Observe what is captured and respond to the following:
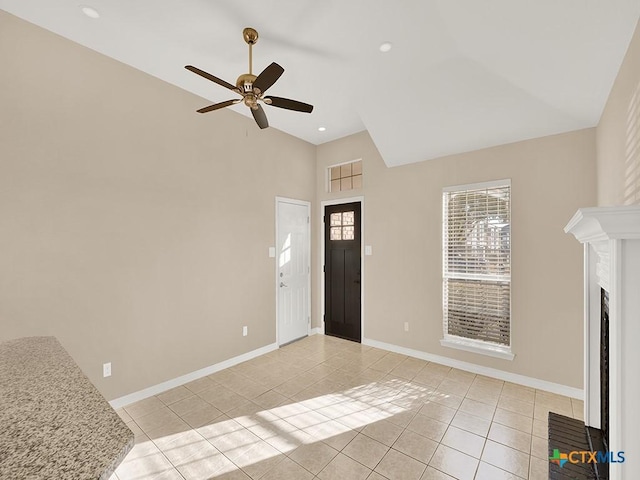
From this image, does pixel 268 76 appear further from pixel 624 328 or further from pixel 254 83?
pixel 624 328

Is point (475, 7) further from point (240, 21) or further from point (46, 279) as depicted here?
point (46, 279)

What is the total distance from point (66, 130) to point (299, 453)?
3.26 m

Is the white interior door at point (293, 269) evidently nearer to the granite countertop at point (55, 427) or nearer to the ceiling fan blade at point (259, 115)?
the ceiling fan blade at point (259, 115)

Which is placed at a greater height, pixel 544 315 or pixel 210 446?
pixel 544 315

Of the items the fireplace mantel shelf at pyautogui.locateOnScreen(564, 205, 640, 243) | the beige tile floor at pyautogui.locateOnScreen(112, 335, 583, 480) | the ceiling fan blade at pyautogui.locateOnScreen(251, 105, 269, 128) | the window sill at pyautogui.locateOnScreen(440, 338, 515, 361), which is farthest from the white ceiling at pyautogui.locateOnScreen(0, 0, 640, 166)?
the beige tile floor at pyautogui.locateOnScreen(112, 335, 583, 480)

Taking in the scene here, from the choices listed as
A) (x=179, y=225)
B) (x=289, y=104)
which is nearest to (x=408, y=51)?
(x=289, y=104)

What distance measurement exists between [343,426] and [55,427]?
2.29m

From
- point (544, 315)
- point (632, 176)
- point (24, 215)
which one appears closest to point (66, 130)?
point (24, 215)

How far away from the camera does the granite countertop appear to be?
0.53 m

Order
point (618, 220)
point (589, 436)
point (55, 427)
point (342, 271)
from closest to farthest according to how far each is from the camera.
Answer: point (55, 427), point (618, 220), point (589, 436), point (342, 271)

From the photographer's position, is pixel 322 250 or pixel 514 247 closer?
pixel 514 247

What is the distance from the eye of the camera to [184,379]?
10.5 ft

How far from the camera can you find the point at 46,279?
7.75ft

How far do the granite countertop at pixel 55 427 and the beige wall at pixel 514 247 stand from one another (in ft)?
11.8
